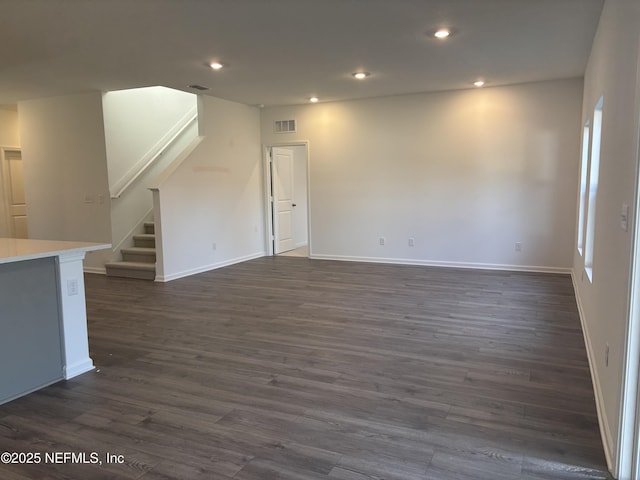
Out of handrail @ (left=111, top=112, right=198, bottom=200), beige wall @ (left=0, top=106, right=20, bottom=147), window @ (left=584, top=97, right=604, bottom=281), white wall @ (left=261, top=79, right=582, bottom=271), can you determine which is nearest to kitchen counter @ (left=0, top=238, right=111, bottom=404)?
handrail @ (left=111, top=112, right=198, bottom=200)

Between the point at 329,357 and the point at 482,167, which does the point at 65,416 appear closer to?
the point at 329,357

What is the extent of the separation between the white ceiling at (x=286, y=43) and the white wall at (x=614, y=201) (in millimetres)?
1043

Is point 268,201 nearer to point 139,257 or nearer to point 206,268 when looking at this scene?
point 206,268

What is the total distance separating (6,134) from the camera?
323 inches

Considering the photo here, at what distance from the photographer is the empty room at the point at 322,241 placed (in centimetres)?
234

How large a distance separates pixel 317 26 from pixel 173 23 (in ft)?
3.93

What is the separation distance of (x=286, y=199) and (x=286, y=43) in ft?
16.1

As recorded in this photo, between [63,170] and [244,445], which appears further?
[63,170]

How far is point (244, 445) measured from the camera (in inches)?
93.2

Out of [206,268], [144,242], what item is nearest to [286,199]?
[206,268]

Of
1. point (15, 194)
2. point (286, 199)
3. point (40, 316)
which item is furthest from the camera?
point (286, 199)

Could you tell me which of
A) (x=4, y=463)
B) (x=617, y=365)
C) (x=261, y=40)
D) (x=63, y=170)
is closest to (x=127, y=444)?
(x=4, y=463)

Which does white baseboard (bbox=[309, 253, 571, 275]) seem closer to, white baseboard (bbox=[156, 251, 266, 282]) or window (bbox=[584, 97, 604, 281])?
white baseboard (bbox=[156, 251, 266, 282])

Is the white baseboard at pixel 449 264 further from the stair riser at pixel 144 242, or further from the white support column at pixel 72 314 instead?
the white support column at pixel 72 314
